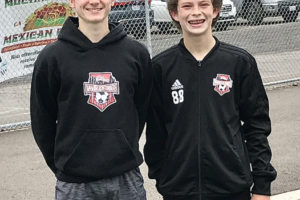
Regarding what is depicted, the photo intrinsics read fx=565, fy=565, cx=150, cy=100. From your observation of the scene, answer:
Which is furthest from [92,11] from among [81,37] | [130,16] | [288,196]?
[130,16]

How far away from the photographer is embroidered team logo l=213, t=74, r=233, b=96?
8.85 ft

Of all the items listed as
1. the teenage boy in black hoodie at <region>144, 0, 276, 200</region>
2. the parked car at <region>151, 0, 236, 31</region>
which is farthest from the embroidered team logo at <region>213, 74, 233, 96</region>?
the parked car at <region>151, 0, 236, 31</region>

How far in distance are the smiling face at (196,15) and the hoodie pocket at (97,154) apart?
607 millimetres

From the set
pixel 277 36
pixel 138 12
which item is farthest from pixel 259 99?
pixel 277 36

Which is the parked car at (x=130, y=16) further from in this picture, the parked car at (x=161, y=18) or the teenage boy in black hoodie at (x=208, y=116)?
the teenage boy in black hoodie at (x=208, y=116)

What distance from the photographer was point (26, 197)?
185 inches

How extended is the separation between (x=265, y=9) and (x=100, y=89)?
1068 cm

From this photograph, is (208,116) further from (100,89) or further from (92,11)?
(92,11)

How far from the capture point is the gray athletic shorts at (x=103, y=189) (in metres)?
2.69

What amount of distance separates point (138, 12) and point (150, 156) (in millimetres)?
6601

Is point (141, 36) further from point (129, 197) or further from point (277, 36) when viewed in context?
point (129, 197)

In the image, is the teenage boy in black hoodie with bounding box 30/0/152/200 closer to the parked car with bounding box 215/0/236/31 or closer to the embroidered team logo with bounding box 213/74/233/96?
the embroidered team logo with bounding box 213/74/233/96

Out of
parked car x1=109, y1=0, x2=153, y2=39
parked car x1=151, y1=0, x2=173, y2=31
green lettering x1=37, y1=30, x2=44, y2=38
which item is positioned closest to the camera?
green lettering x1=37, y1=30, x2=44, y2=38

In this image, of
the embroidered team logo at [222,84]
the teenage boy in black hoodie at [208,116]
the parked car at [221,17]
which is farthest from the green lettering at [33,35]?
the parked car at [221,17]
